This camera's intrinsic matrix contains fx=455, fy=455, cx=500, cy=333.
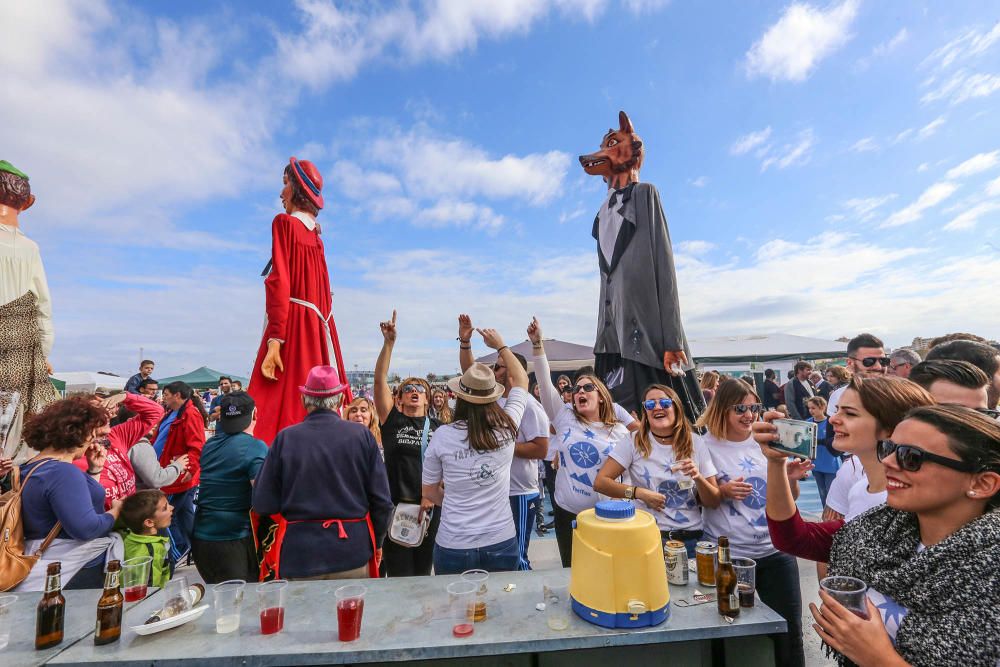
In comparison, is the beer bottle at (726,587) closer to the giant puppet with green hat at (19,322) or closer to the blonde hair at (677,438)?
the blonde hair at (677,438)

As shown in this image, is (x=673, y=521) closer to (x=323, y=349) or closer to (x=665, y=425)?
(x=665, y=425)

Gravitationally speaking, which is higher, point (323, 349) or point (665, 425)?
point (323, 349)

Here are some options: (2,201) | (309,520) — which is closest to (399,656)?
(309,520)

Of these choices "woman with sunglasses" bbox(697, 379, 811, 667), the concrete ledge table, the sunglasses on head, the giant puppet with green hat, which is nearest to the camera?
the concrete ledge table

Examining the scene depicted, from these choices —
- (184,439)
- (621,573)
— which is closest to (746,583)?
(621,573)

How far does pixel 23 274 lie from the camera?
9.63 feet

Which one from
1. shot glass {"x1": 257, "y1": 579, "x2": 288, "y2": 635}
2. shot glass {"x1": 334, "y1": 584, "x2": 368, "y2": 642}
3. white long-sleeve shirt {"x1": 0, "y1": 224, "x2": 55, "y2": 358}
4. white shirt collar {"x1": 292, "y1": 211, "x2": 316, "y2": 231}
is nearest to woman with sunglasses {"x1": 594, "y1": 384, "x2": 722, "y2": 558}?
shot glass {"x1": 334, "y1": 584, "x2": 368, "y2": 642}

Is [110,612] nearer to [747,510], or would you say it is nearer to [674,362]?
[747,510]

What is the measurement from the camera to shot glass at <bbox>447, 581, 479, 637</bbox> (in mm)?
1612

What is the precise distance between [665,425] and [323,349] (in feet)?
7.88

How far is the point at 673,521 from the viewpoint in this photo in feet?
8.29

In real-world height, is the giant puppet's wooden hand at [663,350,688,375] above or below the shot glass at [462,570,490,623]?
above

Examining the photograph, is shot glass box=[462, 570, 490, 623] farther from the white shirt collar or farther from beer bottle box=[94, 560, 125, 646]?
the white shirt collar

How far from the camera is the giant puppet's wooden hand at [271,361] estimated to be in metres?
3.01
